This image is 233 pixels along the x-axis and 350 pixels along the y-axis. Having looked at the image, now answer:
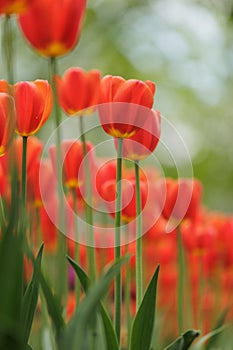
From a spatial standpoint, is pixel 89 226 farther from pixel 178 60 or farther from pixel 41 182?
pixel 178 60

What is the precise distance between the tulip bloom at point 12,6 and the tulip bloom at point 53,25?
0.04m

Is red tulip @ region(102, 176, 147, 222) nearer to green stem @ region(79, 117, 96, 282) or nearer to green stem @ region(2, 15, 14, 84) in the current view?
green stem @ region(79, 117, 96, 282)

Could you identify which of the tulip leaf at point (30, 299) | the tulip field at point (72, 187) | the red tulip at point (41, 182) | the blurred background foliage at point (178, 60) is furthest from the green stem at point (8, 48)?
the blurred background foliage at point (178, 60)

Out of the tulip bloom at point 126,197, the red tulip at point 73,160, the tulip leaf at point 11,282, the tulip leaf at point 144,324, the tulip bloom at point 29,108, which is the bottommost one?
the tulip leaf at point 144,324

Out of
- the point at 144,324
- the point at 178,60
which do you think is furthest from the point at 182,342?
the point at 178,60

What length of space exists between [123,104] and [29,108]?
0.24 ft

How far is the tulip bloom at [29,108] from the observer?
0.46 meters

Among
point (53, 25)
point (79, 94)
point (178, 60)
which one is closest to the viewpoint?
point (53, 25)

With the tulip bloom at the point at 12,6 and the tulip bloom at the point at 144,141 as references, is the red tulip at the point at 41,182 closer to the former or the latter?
the tulip bloom at the point at 144,141

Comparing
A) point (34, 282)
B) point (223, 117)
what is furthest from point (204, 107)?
point (34, 282)

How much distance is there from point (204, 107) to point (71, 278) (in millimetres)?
1998

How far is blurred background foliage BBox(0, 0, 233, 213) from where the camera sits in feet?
9.45

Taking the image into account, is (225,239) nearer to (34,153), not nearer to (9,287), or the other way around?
(34,153)

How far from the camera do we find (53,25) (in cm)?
45
